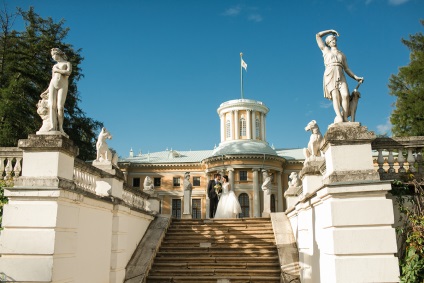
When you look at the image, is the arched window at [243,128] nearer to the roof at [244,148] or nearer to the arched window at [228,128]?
the arched window at [228,128]

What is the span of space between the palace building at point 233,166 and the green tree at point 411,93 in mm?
19859

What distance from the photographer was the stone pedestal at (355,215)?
18.9ft

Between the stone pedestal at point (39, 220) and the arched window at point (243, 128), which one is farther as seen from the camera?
the arched window at point (243, 128)

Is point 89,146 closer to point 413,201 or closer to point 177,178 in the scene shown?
point 177,178

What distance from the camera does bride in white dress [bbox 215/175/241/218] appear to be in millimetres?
16125

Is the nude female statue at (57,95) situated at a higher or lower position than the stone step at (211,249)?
higher

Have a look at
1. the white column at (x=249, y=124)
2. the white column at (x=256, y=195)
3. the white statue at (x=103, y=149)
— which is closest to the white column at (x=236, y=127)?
the white column at (x=249, y=124)

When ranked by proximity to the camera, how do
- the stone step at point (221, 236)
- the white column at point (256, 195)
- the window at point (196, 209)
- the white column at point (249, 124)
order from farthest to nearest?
the white column at point (249, 124) → the window at point (196, 209) → the white column at point (256, 195) → the stone step at point (221, 236)

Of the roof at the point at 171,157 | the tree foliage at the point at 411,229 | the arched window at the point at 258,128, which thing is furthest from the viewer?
the arched window at the point at 258,128

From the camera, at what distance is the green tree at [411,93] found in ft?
57.6

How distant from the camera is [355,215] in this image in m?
5.94

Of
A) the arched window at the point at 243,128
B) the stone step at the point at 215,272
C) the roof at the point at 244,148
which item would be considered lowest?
the stone step at the point at 215,272

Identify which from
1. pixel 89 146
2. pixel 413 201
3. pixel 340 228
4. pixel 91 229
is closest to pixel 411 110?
pixel 413 201

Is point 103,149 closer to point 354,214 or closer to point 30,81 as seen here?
point 354,214
